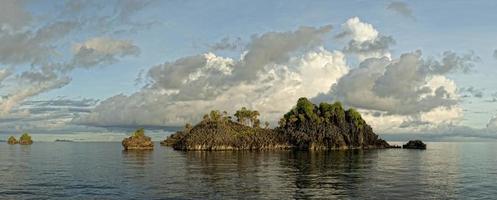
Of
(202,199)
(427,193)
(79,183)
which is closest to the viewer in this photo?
(202,199)

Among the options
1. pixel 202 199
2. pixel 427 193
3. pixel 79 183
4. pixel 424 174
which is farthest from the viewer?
pixel 424 174

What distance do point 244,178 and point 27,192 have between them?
4234 centimetres

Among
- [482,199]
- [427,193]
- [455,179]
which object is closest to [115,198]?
[427,193]

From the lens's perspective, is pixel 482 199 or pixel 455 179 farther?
pixel 455 179

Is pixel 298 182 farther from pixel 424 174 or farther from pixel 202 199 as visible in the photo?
pixel 424 174

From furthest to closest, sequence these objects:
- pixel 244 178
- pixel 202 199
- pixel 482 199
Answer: pixel 244 178, pixel 482 199, pixel 202 199

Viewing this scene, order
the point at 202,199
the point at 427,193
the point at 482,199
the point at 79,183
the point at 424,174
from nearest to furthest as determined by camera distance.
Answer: the point at 202,199 < the point at 482,199 < the point at 427,193 < the point at 79,183 < the point at 424,174

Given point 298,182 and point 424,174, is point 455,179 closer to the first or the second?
point 424,174

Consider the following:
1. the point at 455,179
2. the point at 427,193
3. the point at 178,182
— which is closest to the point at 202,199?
the point at 178,182

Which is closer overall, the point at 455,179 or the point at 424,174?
the point at 455,179

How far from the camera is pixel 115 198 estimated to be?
73.8 m

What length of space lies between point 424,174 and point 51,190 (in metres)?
84.0

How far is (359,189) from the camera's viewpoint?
86688mm

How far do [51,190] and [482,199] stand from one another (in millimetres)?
68963
